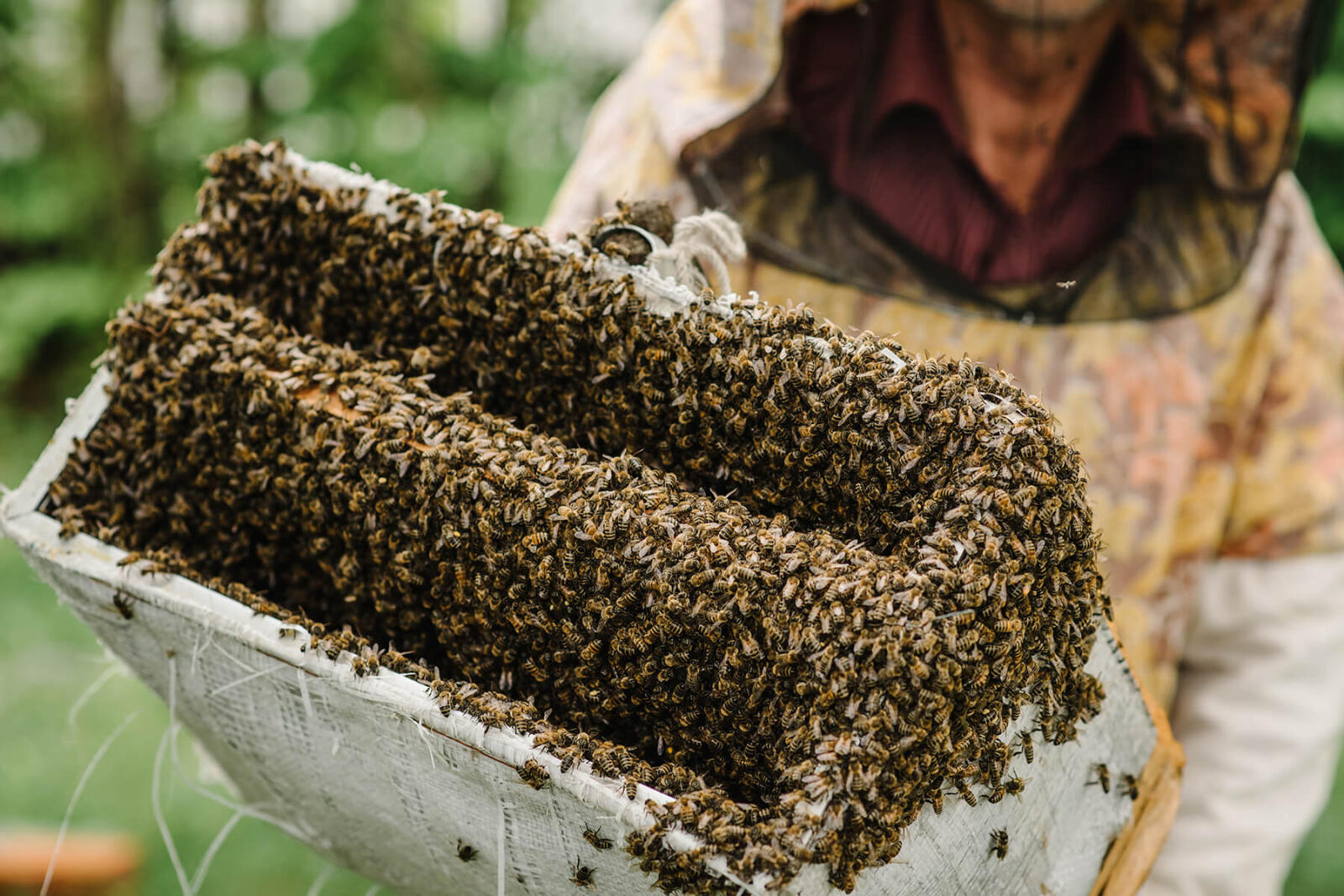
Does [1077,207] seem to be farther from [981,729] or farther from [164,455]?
[164,455]

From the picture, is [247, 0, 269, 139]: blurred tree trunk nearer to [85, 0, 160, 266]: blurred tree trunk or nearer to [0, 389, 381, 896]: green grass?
[85, 0, 160, 266]: blurred tree trunk

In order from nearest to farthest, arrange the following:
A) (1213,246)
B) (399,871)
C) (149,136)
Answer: (399,871)
(1213,246)
(149,136)

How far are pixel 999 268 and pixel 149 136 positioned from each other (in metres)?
6.11

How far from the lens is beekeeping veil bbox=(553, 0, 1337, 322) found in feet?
5.39

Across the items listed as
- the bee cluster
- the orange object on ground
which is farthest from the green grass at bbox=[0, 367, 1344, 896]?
the bee cluster

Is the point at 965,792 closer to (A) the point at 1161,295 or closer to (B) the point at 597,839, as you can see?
(B) the point at 597,839

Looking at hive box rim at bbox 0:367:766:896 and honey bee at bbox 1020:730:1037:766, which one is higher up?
honey bee at bbox 1020:730:1037:766

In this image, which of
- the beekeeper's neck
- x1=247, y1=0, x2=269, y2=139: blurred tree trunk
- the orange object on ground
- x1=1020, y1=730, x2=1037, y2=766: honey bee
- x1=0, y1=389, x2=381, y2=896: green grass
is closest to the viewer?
x1=1020, y1=730, x2=1037, y2=766: honey bee

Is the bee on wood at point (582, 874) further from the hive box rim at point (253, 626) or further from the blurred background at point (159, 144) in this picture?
the blurred background at point (159, 144)

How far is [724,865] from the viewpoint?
84 cm

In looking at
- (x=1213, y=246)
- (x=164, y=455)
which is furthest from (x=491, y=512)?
Result: (x=1213, y=246)

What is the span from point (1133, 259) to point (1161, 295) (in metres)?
0.08

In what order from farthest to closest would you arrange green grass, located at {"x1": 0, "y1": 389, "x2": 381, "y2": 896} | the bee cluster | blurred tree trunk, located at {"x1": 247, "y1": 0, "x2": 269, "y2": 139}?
blurred tree trunk, located at {"x1": 247, "y1": 0, "x2": 269, "y2": 139}
green grass, located at {"x1": 0, "y1": 389, "x2": 381, "y2": 896}
the bee cluster

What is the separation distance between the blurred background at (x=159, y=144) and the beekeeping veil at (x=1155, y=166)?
301 centimetres
